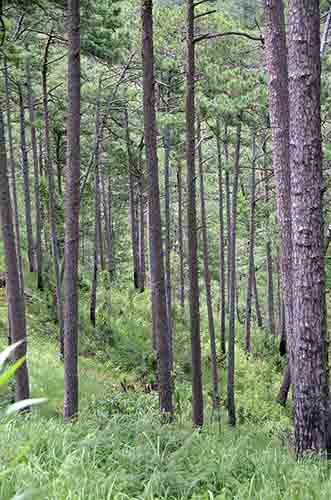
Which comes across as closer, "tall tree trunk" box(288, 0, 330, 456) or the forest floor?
the forest floor

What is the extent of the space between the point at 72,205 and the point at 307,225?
3632mm

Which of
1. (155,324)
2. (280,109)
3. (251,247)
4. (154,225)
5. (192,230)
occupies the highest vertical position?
(280,109)

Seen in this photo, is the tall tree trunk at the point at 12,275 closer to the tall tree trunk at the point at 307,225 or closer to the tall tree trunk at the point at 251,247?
the tall tree trunk at the point at 307,225

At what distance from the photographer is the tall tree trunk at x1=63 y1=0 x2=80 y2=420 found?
7.54 m

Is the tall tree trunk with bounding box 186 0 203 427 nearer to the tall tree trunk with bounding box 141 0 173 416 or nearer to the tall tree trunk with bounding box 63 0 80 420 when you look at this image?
the tall tree trunk with bounding box 141 0 173 416

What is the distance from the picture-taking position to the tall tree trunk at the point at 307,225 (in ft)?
17.1

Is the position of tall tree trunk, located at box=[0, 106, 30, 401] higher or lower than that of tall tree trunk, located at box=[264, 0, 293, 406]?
lower

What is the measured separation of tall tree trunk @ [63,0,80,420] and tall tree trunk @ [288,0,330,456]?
3434mm

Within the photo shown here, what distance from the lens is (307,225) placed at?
17.6 feet

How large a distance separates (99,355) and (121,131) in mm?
8964

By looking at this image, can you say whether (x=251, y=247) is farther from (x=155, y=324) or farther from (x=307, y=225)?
(x=307, y=225)

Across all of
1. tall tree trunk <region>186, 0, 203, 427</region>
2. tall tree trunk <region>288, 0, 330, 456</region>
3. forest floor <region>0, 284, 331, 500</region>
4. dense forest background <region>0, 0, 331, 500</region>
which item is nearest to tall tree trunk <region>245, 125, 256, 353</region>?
dense forest background <region>0, 0, 331, 500</region>

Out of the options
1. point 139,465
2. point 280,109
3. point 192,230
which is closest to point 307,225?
point 280,109

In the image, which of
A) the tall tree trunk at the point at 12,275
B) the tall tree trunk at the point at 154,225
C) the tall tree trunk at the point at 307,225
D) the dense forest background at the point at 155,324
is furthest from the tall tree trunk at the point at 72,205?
the tall tree trunk at the point at 307,225
